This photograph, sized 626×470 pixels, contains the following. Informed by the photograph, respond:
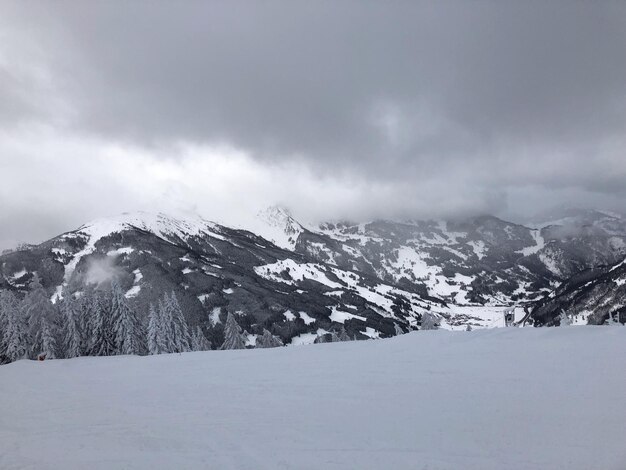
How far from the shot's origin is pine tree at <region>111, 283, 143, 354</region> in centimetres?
5375

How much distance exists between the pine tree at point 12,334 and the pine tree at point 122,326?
11326 mm

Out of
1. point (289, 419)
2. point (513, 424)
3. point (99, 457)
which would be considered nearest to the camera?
point (99, 457)

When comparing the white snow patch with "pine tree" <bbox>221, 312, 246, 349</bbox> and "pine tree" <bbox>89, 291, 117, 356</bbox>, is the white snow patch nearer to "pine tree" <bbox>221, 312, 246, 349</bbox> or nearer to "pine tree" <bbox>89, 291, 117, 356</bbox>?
"pine tree" <bbox>221, 312, 246, 349</bbox>

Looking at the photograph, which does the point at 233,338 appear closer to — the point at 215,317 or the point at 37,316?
the point at 37,316

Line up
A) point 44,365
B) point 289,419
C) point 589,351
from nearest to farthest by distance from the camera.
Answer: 1. point 289,419
2. point 589,351
3. point 44,365

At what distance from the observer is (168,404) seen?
63.1ft

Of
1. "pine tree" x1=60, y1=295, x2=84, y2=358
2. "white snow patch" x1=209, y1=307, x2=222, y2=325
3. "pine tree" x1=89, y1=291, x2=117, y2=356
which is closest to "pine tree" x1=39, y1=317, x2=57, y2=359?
"pine tree" x1=60, y1=295, x2=84, y2=358

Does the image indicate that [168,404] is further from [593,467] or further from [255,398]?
[593,467]

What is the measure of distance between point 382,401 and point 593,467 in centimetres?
836

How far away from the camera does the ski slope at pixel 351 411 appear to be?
12.7m

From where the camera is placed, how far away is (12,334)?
5128 centimetres

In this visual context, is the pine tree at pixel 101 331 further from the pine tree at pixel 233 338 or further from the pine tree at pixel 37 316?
the pine tree at pixel 233 338

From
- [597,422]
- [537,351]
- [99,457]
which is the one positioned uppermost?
[537,351]

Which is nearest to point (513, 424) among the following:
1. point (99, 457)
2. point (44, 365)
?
point (99, 457)
